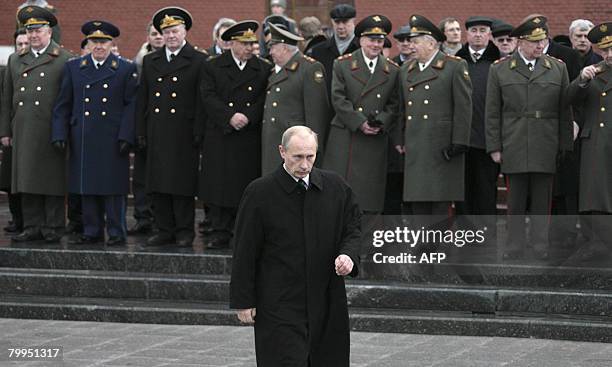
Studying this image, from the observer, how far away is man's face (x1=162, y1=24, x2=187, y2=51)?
12953 mm

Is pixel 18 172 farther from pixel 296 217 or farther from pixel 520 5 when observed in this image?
pixel 520 5

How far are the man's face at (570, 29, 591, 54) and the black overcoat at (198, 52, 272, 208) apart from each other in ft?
9.98

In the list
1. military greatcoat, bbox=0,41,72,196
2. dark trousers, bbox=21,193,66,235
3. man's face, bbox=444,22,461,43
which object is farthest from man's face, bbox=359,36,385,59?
dark trousers, bbox=21,193,66,235

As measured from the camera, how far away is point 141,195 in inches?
569

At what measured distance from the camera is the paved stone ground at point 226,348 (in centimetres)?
1002

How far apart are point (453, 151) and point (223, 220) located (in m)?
2.39

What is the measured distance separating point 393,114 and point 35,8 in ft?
12.3

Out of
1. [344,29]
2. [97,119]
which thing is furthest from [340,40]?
[97,119]

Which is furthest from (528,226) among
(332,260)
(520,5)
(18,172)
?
(520,5)

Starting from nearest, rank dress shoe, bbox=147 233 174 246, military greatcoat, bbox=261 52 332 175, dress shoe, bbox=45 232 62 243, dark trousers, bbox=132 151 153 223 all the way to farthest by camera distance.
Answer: military greatcoat, bbox=261 52 332 175 < dress shoe, bbox=147 233 174 246 < dress shoe, bbox=45 232 62 243 < dark trousers, bbox=132 151 153 223

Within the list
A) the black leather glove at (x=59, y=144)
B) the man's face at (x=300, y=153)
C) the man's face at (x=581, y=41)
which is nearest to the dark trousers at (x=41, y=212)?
the black leather glove at (x=59, y=144)

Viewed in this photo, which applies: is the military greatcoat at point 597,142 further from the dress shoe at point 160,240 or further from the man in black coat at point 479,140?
the dress shoe at point 160,240

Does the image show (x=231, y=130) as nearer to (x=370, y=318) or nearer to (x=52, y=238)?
(x=52, y=238)

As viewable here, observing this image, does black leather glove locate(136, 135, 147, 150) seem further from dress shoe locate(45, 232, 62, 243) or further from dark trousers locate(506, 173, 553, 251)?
dark trousers locate(506, 173, 553, 251)
